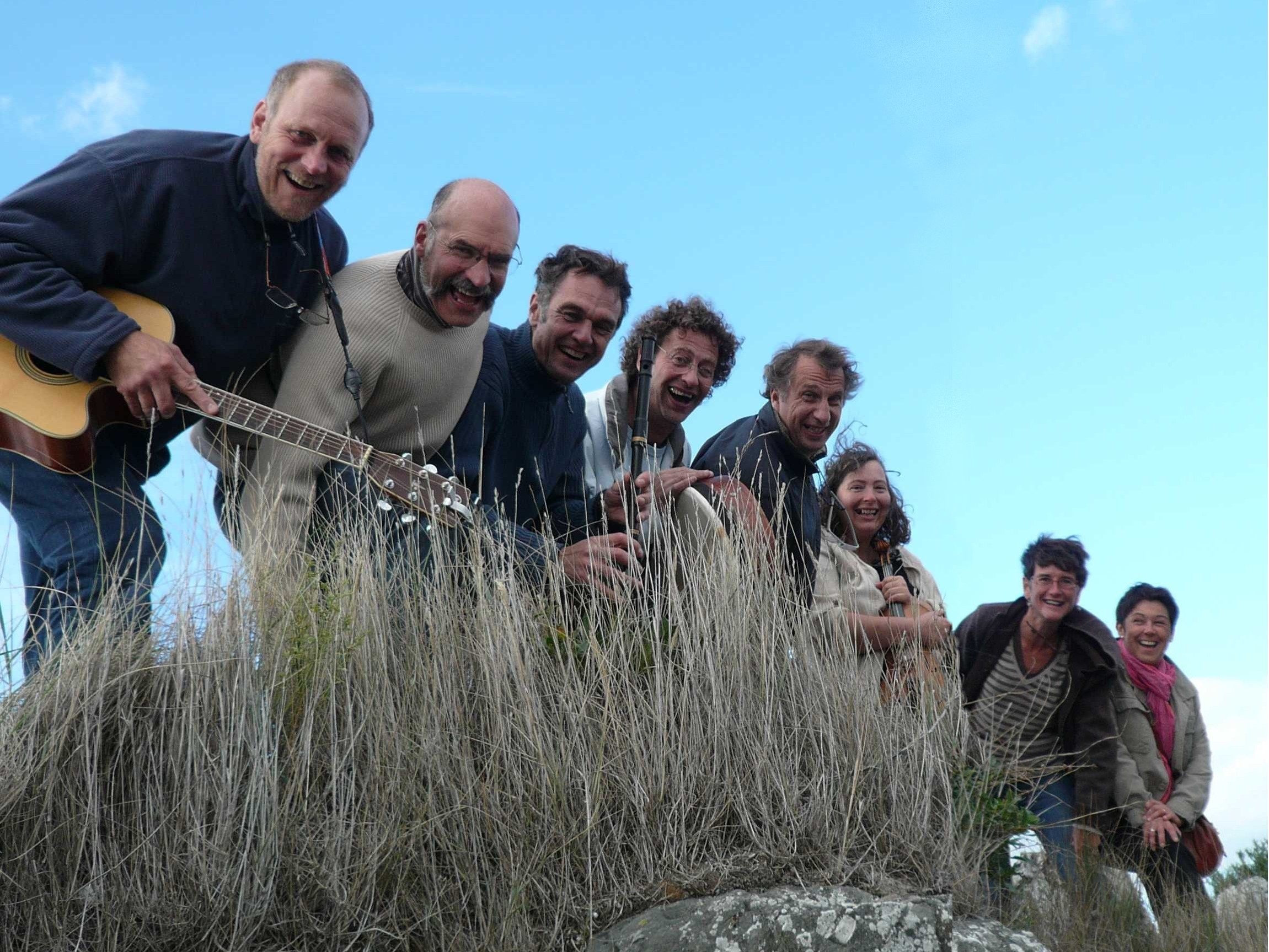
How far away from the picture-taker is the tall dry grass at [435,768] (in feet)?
12.1

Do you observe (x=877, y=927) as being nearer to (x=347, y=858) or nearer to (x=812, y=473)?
(x=347, y=858)

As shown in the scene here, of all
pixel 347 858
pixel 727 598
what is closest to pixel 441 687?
pixel 347 858

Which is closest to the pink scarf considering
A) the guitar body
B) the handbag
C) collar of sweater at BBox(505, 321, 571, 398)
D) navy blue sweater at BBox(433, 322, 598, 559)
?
the handbag

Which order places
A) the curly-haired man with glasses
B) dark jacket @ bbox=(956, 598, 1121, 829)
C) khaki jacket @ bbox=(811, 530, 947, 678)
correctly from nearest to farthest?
khaki jacket @ bbox=(811, 530, 947, 678), the curly-haired man with glasses, dark jacket @ bbox=(956, 598, 1121, 829)

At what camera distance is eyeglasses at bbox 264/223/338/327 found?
4160 mm

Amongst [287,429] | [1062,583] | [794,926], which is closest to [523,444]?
[287,429]

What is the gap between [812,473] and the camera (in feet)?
18.0

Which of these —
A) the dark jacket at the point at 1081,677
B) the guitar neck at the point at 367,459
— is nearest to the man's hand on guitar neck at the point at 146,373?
the guitar neck at the point at 367,459

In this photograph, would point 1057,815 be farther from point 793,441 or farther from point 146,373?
point 146,373

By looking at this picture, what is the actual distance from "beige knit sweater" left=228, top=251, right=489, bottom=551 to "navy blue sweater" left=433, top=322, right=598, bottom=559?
4.2 inches

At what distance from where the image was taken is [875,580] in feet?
18.0

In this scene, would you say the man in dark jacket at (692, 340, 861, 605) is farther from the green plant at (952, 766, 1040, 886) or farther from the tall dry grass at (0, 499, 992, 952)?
the green plant at (952, 766, 1040, 886)

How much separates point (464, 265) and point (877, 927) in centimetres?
240

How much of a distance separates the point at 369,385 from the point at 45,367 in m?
0.96
